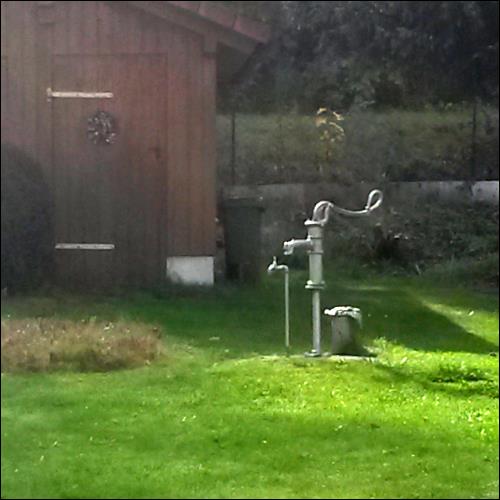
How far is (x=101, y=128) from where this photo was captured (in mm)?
4629

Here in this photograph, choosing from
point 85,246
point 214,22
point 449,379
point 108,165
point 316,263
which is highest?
point 214,22

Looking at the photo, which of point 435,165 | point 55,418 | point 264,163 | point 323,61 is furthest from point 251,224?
point 55,418

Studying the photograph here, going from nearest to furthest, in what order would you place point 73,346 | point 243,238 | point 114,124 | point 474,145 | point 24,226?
point 73,346 → point 24,226 → point 114,124 → point 243,238 → point 474,145

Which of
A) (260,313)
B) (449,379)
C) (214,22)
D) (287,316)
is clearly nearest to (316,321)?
(287,316)

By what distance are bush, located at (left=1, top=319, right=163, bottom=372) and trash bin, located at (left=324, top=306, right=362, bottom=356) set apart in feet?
2.87

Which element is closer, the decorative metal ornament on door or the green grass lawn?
the green grass lawn

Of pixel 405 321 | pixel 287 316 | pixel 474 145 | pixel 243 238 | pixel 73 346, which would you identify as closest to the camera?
pixel 73 346

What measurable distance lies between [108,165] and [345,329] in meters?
1.15

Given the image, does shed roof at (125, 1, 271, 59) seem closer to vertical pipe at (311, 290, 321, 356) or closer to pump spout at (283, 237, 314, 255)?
pump spout at (283, 237, 314, 255)

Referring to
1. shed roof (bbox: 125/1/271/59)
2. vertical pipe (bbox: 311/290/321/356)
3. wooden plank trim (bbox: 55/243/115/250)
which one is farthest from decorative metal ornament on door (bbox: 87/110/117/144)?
vertical pipe (bbox: 311/290/321/356)

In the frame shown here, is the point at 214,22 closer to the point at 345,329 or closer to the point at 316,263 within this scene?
the point at 316,263

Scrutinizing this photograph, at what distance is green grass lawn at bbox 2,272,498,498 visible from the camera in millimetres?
3787

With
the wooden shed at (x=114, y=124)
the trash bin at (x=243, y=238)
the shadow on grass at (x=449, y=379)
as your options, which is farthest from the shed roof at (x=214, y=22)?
the shadow on grass at (x=449, y=379)

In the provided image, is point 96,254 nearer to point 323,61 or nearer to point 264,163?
point 264,163
